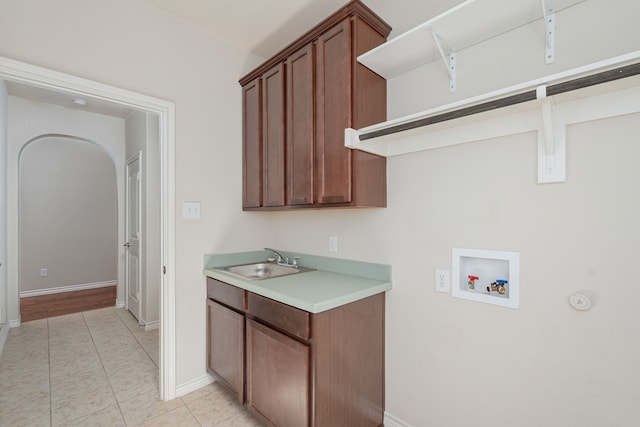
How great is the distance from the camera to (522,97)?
1.09 meters

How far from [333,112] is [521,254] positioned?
3.89ft

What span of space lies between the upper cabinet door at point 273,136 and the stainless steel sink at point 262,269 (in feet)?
1.85

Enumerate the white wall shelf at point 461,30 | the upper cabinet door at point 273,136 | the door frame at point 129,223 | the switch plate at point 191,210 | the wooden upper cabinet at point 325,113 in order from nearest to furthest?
the white wall shelf at point 461,30
the wooden upper cabinet at point 325,113
the upper cabinet door at point 273,136
the switch plate at point 191,210
the door frame at point 129,223

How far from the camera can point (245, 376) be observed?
6.23ft

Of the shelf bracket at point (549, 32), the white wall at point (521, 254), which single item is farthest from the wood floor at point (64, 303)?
the shelf bracket at point (549, 32)

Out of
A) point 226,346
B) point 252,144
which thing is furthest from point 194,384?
point 252,144

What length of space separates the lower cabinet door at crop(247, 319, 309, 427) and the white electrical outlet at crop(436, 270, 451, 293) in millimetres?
773

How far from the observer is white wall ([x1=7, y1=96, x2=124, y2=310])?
3.45 meters

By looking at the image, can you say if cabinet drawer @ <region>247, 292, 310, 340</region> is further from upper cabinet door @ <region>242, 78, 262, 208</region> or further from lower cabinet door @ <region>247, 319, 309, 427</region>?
upper cabinet door @ <region>242, 78, 262, 208</region>

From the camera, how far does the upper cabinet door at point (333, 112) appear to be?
166 centimetres

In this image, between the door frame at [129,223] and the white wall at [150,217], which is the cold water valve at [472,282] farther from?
the door frame at [129,223]

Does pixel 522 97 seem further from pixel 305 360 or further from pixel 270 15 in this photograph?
pixel 270 15

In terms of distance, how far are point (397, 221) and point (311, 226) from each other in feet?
2.57

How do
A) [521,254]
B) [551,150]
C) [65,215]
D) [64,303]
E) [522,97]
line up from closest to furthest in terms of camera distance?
[522,97] < [551,150] < [521,254] < [64,303] < [65,215]
